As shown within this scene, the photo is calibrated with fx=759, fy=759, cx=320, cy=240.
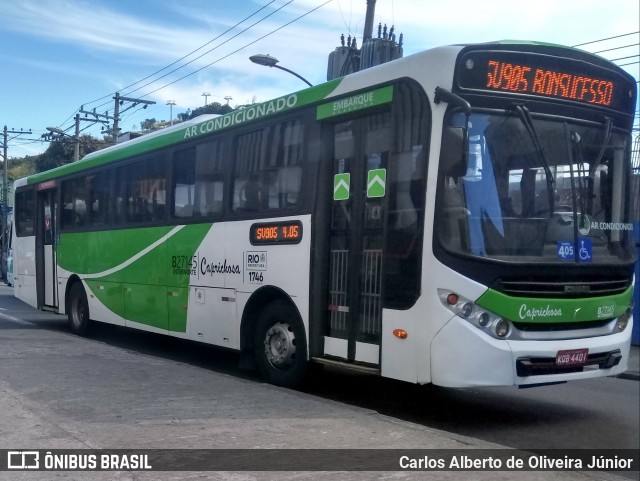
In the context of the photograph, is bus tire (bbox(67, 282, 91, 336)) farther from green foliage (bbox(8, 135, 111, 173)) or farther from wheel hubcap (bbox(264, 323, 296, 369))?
green foliage (bbox(8, 135, 111, 173))

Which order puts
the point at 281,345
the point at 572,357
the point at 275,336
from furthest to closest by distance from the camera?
the point at 275,336 → the point at 281,345 → the point at 572,357

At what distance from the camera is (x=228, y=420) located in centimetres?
645

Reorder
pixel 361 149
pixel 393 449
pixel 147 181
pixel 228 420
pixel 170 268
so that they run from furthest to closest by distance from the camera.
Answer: pixel 147 181 < pixel 170 268 < pixel 361 149 < pixel 228 420 < pixel 393 449

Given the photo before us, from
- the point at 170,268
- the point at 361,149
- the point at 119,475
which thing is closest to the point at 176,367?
the point at 170,268

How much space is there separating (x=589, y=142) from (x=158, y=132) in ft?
23.2

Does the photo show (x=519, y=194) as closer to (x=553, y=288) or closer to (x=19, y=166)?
(x=553, y=288)

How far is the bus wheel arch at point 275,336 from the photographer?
834cm

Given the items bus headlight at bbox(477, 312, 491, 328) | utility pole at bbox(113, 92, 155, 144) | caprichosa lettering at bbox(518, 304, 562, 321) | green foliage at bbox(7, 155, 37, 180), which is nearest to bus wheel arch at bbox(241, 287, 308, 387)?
bus headlight at bbox(477, 312, 491, 328)

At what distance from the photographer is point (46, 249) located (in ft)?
52.0

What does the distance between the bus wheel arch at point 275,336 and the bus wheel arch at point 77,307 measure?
19.3 ft

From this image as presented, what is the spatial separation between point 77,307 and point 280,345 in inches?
290

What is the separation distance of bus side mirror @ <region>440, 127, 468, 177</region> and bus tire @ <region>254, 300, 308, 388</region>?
8.63 feet

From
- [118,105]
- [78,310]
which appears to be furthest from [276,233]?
[118,105]

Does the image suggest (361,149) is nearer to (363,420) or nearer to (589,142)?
(589,142)
